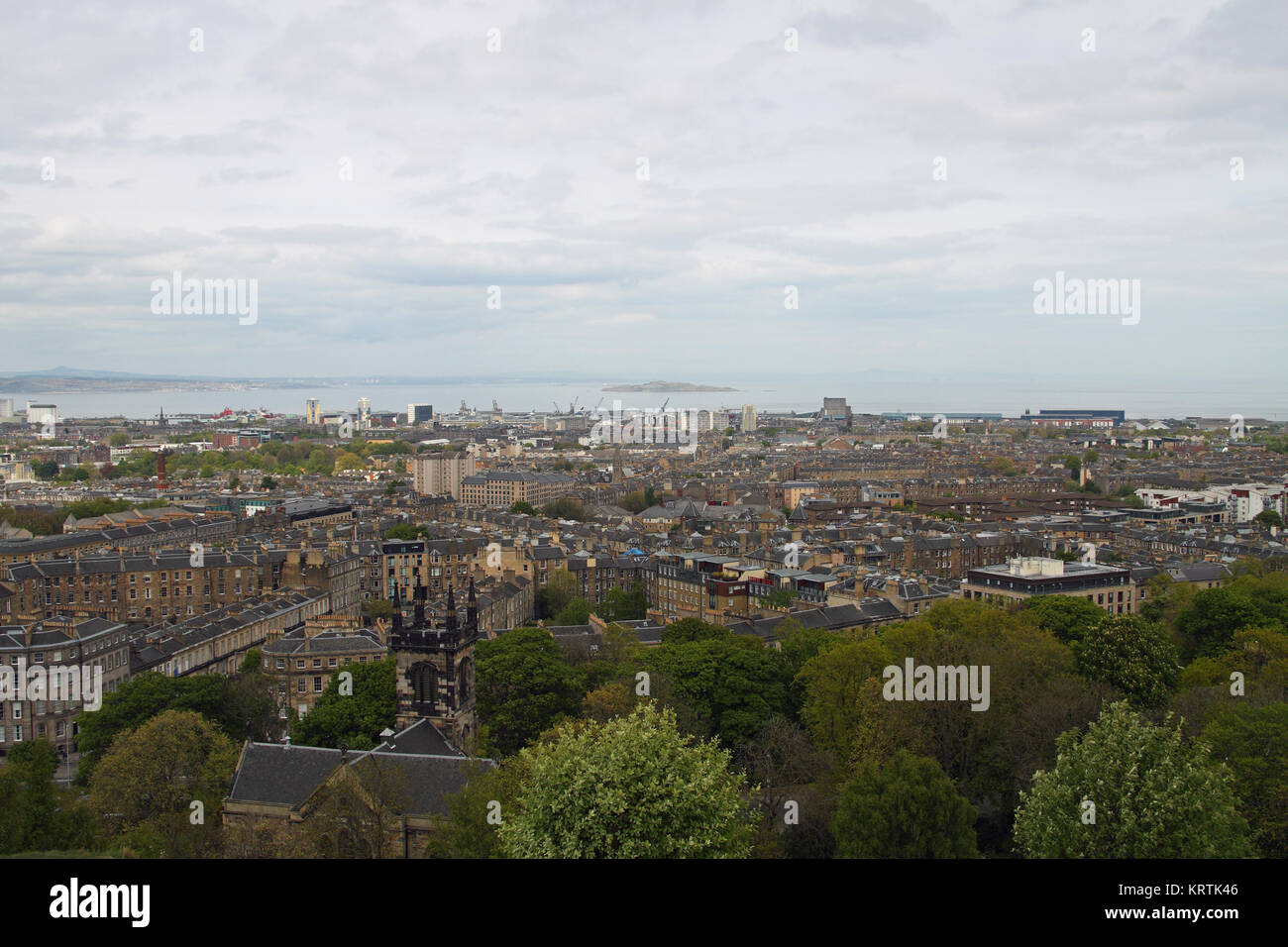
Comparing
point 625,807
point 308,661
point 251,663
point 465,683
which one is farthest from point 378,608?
point 625,807

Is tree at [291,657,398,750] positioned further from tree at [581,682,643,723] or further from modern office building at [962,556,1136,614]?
modern office building at [962,556,1136,614]

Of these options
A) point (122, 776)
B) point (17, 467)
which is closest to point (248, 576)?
point (122, 776)

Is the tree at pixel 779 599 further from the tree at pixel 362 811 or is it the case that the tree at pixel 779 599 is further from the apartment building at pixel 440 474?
the apartment building at pixel 440 474

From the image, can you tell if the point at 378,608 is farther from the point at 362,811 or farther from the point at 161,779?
the point at 362,811

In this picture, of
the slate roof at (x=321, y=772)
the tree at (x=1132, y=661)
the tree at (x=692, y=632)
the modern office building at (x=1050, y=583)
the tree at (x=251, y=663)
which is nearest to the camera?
the slate roof at (x=321, y=772)

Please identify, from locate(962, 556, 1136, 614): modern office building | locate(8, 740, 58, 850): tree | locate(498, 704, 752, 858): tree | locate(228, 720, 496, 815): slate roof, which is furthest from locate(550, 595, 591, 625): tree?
locate(498, 704, 752, 858): tree

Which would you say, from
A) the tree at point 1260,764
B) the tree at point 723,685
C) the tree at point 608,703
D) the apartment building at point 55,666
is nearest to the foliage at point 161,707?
the apartment building at point 55,666

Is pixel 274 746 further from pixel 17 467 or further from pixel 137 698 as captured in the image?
pixel 17 467
